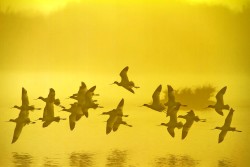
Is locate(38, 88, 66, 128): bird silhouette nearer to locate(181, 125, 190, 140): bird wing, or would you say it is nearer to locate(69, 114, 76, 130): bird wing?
locate(69, 114, 76, 130): bird wing

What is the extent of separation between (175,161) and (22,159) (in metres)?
0.79

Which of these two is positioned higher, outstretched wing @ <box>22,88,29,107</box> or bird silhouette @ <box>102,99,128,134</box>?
outstretched wing @ <box>22,88,29,107</box>

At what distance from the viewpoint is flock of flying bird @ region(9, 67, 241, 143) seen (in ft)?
8.59

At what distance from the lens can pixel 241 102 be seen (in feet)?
8.58

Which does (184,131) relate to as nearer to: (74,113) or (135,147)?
(135,147)

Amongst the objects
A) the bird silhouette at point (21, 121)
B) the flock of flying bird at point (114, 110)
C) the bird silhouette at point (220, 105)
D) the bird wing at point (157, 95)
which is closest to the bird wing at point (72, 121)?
the flock of flying bird at point (114, 110)

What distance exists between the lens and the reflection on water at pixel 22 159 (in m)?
2.61

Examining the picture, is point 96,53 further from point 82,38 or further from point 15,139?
point 15,139

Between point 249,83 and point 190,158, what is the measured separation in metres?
0.50

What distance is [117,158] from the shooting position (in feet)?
8.57

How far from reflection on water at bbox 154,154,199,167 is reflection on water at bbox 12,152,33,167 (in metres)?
0.66

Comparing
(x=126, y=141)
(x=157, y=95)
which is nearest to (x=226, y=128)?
(x=157, y=95)

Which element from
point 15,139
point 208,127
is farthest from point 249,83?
point 15,139

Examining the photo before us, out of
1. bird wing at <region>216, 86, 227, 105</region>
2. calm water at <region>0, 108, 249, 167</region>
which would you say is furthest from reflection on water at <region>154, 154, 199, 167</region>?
bird wing at <region>216, 86, 227, 105</region>
